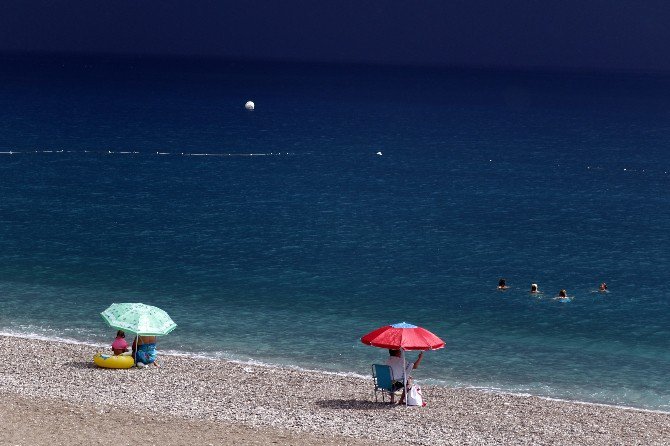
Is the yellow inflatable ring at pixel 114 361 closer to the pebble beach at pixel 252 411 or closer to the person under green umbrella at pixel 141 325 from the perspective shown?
the pebble beach at pixel 252 411

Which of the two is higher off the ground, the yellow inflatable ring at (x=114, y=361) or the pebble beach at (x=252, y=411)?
the yellow inflatable ring at (x=114, y=361)

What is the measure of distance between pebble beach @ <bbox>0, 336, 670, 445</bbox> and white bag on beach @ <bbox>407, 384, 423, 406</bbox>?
1.19ft

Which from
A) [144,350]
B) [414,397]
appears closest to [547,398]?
[414,397]

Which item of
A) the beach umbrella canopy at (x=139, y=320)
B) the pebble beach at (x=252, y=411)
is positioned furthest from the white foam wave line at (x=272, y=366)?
the beach umbrella canopy at (x=139, y=320)

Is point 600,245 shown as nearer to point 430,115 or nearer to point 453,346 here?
point 453,346

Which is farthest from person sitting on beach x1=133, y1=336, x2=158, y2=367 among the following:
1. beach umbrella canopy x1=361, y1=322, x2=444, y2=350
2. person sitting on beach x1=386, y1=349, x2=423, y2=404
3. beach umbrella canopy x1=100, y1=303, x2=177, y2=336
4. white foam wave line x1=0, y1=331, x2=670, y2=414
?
person sitting on beach x1=386, y1=349, x2=423, y2=404

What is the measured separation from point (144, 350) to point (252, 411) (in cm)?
536

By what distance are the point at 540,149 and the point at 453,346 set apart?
73.3 m

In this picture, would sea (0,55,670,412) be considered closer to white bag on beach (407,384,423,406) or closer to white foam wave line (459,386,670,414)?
white foam wave line (459,386,670,414)

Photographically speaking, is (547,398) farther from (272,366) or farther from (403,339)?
(272,366)

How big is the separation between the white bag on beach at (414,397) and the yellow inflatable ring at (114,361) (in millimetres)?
7451

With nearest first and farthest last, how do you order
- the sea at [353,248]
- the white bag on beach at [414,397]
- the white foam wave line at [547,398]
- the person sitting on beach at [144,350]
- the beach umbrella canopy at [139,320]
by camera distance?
the white bag on beach at [414,397] < the beach umbrella canopy at [139,320] < the person sitting on beach at [144,350] < the white foam wave line at [547,398] < the sea at [353,248]

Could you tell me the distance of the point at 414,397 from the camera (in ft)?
84.5

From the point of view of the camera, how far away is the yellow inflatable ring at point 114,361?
27641mm
